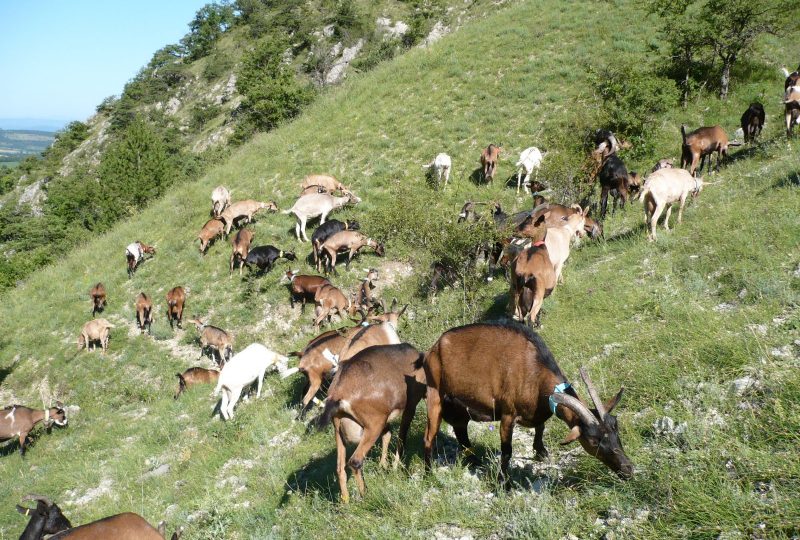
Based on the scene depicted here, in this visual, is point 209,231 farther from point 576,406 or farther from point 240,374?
point 576,406

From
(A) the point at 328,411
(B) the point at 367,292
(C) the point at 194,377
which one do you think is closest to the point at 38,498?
(A) the point at 328,411

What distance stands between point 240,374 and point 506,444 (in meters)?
6.82

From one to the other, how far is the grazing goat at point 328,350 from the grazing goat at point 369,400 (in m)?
1.99

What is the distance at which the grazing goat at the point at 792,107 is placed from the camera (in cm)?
1291

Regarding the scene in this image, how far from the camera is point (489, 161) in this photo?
1648 centimetres

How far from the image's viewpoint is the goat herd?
4.79 meters

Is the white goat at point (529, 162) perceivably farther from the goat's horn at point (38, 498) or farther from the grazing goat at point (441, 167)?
the goat's horn at point (38, 498)

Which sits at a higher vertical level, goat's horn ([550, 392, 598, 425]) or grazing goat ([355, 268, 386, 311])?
goat's horn ([550, 392, 598, 425])

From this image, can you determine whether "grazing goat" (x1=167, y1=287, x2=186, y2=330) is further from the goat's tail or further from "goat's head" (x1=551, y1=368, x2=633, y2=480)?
"goat's head" (x1=551, y1=368, x2=633, y2=480)

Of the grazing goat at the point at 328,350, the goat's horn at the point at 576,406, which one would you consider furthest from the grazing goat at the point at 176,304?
the goat's horn at the point at 576,406

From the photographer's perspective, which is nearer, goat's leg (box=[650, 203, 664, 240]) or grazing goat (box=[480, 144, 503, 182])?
goat's leg (box=[650, 203, 664, 240])

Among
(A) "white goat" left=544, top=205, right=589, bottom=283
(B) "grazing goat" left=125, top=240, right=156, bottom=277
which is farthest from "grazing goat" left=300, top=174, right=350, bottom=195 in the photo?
(A) "white goat" left=544, top=205, right=589, bottom=283

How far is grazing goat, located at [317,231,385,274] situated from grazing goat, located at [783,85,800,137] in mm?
11336

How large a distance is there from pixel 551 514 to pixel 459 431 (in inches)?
69.4
